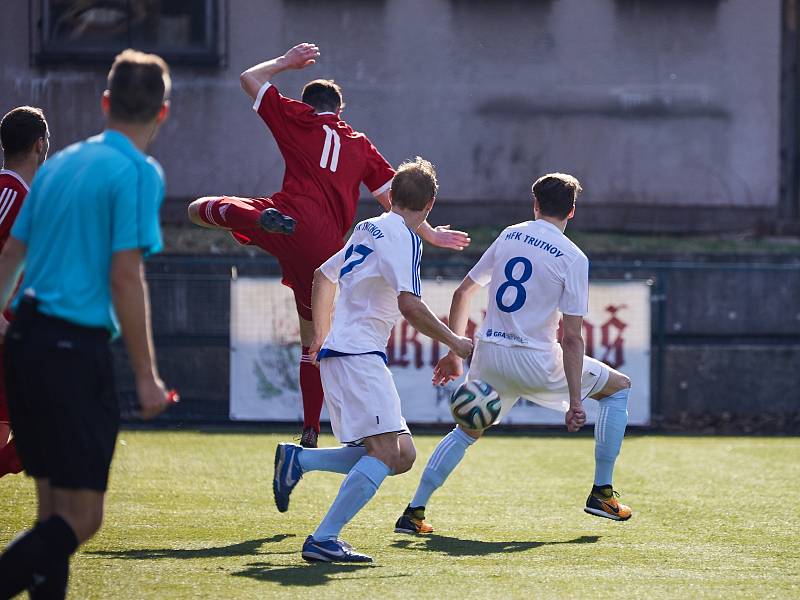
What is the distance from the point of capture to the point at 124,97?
4.32m

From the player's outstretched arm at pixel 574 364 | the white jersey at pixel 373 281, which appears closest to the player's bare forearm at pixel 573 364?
the player's outstretched arm at pixel 574 364

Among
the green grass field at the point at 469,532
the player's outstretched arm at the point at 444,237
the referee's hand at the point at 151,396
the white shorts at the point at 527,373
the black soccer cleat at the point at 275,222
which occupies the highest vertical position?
the black soccer cleat at the point at 275,222

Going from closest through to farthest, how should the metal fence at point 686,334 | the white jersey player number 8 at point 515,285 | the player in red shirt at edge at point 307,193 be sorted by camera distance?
1. the white jersey player number 8 at point 515,285
2. the player in red shirt at edge at point 307,193
3. the metal fence at point 686,334

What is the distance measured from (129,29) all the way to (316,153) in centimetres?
868

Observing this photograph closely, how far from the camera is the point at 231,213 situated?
24.5ft

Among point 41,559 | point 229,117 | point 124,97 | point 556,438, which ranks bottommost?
point 556,438

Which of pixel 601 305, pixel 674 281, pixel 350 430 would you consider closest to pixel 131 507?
pixel 350 430

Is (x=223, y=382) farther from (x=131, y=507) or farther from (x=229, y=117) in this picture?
(x=131, y=507)

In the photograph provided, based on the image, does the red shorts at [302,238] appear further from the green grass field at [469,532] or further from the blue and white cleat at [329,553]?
the blue and white cleat at [329,553]

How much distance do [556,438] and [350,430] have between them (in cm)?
689

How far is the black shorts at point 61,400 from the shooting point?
13.6ft

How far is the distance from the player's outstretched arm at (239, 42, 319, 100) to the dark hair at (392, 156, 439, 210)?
1.56 metres

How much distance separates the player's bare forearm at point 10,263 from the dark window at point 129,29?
11463 millimetres

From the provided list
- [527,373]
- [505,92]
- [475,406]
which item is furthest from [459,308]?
[505,92]
